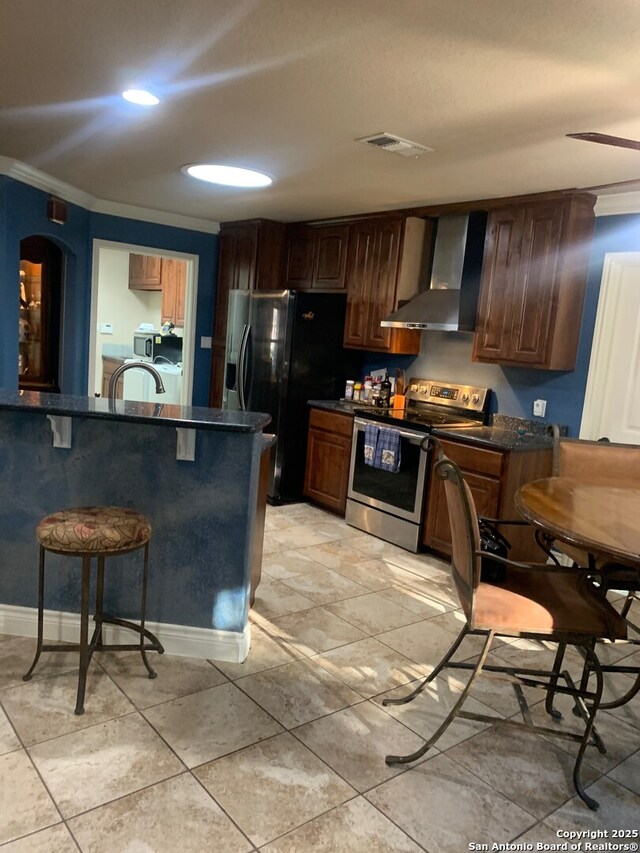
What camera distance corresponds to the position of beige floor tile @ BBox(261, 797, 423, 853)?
1.65 metres

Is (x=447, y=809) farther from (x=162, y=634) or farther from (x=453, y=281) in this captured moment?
(x=453, y=281)

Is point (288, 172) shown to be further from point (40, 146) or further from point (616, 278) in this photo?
point (616, 278)

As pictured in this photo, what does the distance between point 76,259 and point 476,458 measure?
3630 mm

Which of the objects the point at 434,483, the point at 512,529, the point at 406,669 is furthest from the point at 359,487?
the point at 406,669

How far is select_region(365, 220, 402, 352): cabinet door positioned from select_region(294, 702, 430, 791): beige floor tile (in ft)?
9.73

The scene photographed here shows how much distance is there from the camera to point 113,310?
749cm

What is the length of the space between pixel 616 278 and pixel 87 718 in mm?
3533

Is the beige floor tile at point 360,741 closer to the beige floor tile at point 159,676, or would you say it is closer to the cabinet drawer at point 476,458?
the beige floor tile at point 159,676

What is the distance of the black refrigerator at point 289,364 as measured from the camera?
4828 mm

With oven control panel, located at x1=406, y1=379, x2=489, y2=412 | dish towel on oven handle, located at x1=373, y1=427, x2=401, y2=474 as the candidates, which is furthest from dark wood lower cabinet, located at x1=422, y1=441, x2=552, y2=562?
oven control panel, located at x1=406, y1=379, x2=489, y2=412

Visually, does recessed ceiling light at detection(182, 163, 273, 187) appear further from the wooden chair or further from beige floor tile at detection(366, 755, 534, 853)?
beige floor tile at detection(366, 755, 534, 853)

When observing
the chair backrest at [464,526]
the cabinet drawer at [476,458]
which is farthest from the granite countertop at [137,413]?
the cabinet drawer at [476,458]

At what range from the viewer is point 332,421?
475 cm

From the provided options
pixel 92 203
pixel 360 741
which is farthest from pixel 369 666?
pixel 92 203
